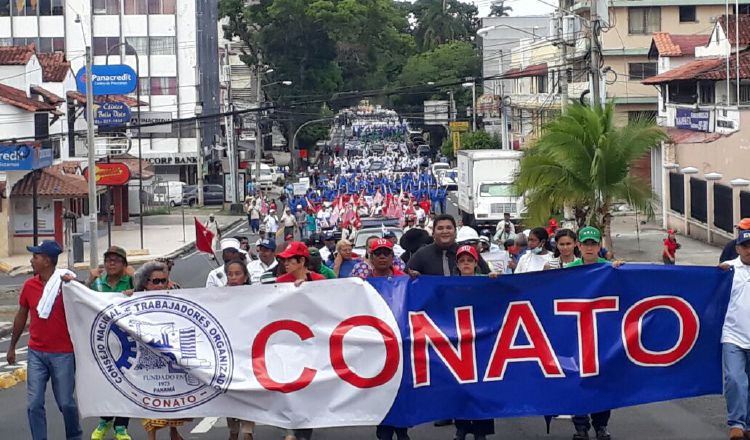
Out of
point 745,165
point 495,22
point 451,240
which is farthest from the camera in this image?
point 495,22

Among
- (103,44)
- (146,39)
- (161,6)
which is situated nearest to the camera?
(161,6)

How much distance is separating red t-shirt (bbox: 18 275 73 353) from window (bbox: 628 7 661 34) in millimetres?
53093

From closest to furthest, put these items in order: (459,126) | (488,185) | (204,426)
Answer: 1. (204,426)
2. (488,185)
3. (459,126)

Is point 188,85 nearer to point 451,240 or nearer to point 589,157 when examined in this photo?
point 589,157

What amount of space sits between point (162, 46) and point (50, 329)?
70755 mm

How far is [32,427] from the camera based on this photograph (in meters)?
10.2

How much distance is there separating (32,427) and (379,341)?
108 inches

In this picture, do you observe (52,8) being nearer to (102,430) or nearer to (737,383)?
(102,430)

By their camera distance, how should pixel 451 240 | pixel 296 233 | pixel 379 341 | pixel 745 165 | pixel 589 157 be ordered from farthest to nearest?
1. pixel 296 233
2. pixel 745 165
3. pixel 589 157
4. pixel 451 240
5. pixel 379 341

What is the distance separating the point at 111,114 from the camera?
46.4m

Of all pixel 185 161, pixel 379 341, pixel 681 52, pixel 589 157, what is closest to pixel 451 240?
pixel 379 341

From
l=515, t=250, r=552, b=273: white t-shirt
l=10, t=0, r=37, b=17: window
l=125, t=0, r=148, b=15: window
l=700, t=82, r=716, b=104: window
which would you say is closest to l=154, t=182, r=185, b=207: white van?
l=125, t=0, r=148, b=15: window

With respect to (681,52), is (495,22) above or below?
above

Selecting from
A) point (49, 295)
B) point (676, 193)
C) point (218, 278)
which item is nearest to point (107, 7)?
point (676, 193)
